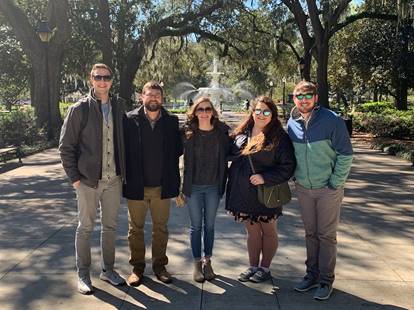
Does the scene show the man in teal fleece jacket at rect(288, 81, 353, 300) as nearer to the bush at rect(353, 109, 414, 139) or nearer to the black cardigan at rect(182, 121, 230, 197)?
the black cardigan at rect(182, 121, 230, 197)

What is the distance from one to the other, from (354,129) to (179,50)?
12.1 meters

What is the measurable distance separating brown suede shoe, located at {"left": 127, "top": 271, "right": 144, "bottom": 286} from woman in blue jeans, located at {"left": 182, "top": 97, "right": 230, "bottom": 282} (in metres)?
0.69

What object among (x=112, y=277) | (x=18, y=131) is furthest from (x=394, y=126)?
(x=112, y=277)

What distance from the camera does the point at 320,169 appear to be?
→ 12.4ft

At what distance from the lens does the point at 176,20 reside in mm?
23703

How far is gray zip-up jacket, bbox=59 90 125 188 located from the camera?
12.6 feet

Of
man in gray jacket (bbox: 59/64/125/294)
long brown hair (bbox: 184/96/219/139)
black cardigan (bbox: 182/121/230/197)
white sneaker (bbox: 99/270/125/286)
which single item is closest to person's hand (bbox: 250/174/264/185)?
black cardigan (bbox: 182/121/230/197)

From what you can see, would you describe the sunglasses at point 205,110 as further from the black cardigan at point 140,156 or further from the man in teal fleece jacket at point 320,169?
the man in teal fleece jacket at point 320,169

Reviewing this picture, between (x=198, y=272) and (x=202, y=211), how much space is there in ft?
1.75

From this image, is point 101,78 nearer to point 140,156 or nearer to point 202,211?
point 140,156

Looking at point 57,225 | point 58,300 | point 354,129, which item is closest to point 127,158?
point 58,300

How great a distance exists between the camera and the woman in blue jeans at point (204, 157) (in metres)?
4.02

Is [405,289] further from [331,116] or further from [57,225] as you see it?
[57,225]

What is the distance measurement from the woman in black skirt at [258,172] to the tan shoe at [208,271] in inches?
10.2
